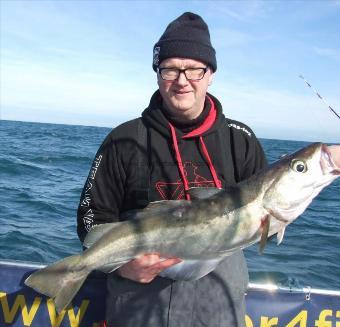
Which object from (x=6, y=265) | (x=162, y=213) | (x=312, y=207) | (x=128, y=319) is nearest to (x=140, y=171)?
(x=162, y=213)

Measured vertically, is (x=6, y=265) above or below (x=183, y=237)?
below

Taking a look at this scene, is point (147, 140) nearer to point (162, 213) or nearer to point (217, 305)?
point (162, 213)

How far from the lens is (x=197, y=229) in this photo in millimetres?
3562

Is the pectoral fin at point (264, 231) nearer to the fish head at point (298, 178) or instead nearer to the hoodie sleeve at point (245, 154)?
the fish head at point (298, 178)

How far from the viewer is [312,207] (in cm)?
1909

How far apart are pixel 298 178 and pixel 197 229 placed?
0.89m

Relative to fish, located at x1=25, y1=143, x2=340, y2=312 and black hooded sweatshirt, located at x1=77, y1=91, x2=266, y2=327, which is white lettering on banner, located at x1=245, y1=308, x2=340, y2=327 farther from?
fish, located at x1=25, y1=143, x2=340, y2=312

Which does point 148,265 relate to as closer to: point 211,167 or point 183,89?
point 211,167

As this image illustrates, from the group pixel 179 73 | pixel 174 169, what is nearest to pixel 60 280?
pixel 174 169

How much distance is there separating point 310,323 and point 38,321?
303 cm

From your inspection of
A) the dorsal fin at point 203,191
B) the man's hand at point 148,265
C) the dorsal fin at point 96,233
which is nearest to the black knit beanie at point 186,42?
the dorsal fin at point 203,191

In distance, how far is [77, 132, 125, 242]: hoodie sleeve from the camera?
4.00 metres

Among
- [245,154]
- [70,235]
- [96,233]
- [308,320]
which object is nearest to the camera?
[96,233]

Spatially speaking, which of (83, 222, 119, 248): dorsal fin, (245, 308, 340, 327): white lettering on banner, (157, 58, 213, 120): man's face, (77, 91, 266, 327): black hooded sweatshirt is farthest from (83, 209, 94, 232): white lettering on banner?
(245, 308, 340, 327): white lettering on banner
